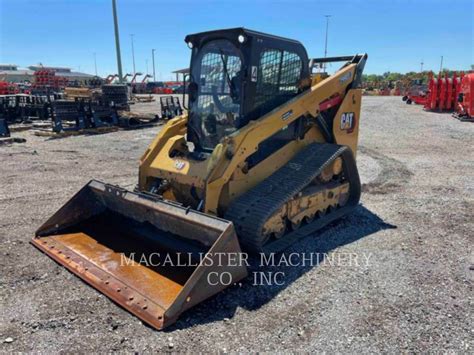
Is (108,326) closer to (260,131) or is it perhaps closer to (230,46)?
(260,131)

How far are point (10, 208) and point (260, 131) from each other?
4310 millimetres

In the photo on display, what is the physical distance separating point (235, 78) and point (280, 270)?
2.36m

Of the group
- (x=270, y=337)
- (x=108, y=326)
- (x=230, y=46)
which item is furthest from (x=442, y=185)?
(x=108, y=326)

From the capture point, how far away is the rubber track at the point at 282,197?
4.15m

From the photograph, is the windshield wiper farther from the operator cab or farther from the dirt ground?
the dirt ground

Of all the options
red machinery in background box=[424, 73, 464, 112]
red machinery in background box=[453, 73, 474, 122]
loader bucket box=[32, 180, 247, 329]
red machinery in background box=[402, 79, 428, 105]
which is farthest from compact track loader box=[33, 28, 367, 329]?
red machinery in background box=[402, 79, 428, 105]

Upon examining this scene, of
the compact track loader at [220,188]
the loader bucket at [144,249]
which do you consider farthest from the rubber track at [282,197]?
the loader bucket at [144,249]

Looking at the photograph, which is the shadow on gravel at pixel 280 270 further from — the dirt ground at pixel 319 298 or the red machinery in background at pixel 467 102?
the red machinery in background at pixel 467 102

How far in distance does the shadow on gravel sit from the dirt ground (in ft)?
0.05

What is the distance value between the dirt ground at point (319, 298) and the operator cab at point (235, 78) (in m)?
1.80

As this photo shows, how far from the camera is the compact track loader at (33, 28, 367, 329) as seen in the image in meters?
3.79

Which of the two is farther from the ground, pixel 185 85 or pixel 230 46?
pixel 230 46

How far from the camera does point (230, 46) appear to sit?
189 inches

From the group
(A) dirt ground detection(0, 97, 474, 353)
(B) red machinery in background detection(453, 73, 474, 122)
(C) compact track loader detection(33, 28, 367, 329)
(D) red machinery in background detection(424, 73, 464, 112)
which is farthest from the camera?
(D) red machinery in background detection(424, 73, 464, 112)
